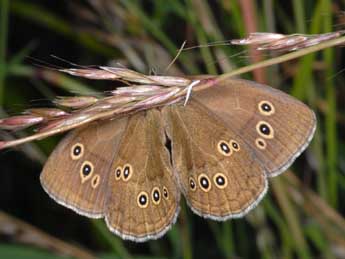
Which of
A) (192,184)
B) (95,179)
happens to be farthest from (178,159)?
(95,179)

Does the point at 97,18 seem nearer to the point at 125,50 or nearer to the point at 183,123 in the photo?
the point at 125,50

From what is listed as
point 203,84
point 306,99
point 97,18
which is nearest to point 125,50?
point 97,18

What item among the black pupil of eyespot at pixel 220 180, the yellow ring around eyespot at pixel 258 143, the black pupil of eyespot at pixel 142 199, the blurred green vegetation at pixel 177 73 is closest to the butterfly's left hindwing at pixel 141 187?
the black pupil of eyespot at pixel 142 199

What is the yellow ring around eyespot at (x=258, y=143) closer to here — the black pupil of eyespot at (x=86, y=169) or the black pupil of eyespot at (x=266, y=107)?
the black pupil of eyespot at (x=266, y=107)

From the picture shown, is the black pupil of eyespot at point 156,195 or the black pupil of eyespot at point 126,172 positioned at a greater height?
the black pupil of eyespot at point 126,172

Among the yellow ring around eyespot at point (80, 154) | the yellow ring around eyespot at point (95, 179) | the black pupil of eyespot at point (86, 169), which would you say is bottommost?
the yellow ring around eyespot at point (95, 179)

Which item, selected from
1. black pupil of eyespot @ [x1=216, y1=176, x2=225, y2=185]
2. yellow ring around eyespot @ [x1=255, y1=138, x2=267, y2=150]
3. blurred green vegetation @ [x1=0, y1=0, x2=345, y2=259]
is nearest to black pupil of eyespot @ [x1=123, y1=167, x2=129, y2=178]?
black pupil of eyespot @ [x1=216, y1=176, x2=225, y2=185]

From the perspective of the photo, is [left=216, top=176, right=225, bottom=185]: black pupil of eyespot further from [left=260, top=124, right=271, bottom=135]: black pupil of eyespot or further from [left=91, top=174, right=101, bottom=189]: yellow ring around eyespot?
[left=91, top=174, right=101, bottom=189]: yellow ring around eyespot
